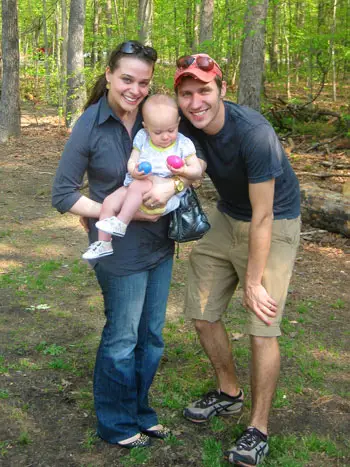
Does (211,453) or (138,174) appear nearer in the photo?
(138,174)

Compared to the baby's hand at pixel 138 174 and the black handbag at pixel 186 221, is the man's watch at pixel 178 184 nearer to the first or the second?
the black handbag at pixel 186 221

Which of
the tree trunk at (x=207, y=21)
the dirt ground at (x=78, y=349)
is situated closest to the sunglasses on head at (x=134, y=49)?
the dirt ground at (x=78, y=349)

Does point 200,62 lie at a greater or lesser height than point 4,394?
greater

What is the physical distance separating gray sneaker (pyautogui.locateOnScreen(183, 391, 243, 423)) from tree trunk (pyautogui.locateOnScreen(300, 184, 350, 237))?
13.9 feet

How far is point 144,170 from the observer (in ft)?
8.85

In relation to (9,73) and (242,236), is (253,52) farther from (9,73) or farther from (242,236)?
(242,236)

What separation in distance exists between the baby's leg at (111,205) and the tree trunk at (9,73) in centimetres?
A: 1225

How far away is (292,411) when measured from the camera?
3797 millimetres

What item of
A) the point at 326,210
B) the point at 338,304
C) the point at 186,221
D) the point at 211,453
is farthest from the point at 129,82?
the point at 326,210

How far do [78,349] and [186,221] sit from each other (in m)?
2.08

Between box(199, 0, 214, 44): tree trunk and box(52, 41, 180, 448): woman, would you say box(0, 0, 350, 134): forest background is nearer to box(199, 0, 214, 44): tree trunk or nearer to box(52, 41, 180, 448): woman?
box(199, 0, 214, 44): tree trunk

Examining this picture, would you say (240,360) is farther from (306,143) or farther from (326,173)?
(306,143)

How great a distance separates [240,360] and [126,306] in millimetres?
1841

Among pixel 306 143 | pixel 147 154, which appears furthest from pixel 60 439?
pixel 306 143
